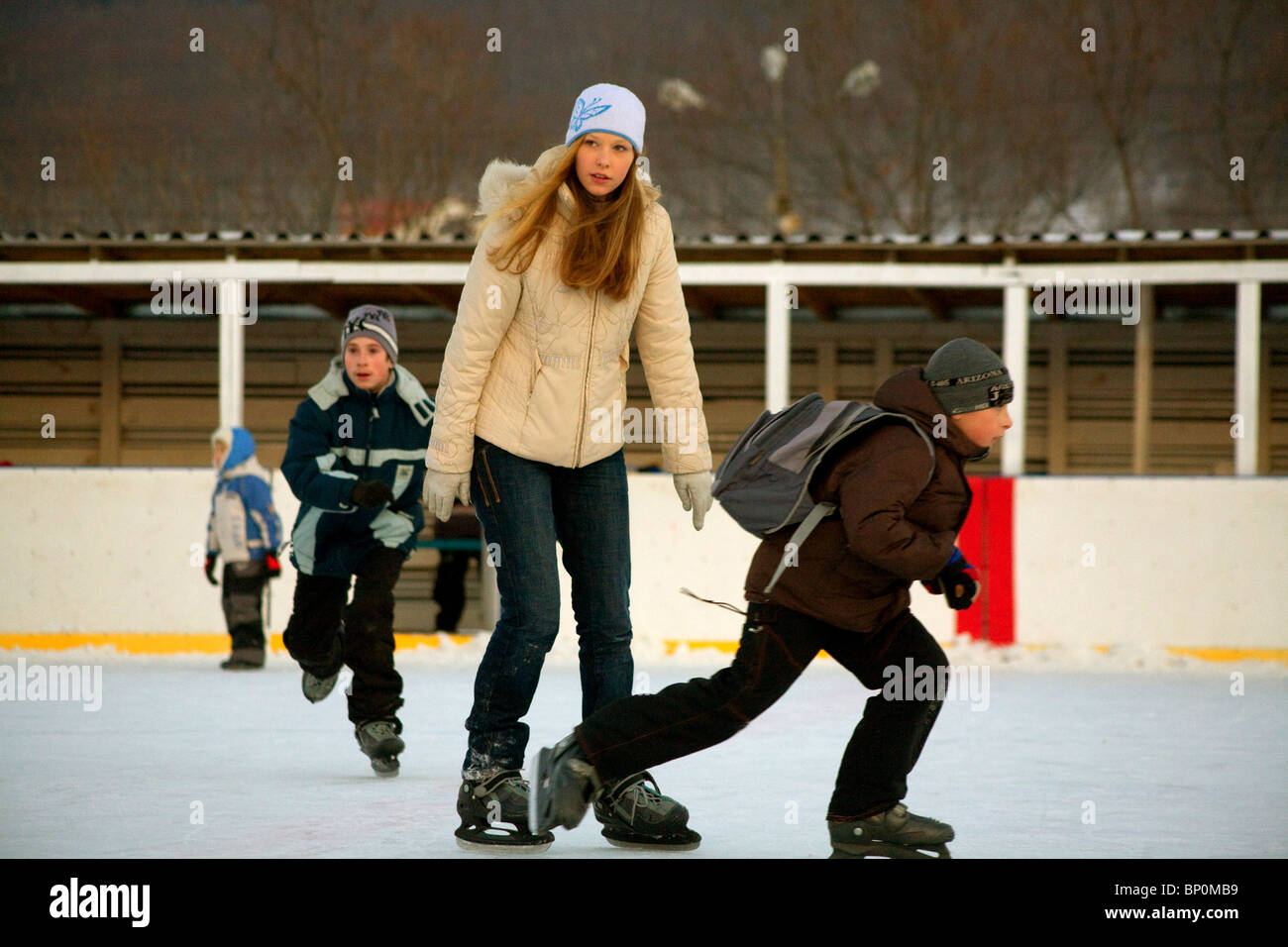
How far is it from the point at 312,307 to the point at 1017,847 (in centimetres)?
1094

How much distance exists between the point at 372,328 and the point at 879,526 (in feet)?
6.79

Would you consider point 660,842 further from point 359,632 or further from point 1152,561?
point 1152,561

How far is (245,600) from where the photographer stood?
8141 millimetres

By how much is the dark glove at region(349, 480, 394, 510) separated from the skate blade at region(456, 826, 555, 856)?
50.3 inches

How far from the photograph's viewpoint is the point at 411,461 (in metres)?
4.45

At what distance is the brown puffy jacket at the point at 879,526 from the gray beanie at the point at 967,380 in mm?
30

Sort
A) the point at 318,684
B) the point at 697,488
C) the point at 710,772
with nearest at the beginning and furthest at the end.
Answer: the point at 697,488 → the point at 710,772 → the point at 318,684

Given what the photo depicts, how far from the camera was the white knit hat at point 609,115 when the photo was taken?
10.3ft

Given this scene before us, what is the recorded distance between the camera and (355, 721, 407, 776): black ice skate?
4.36m

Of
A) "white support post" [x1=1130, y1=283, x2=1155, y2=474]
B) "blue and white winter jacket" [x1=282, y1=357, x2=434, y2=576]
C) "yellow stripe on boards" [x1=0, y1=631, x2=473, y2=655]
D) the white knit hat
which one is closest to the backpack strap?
the white knit hat

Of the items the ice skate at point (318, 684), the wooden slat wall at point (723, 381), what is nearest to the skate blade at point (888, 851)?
the ice skate at point (318, 684)

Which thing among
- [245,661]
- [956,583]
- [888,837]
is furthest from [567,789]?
[245,661]

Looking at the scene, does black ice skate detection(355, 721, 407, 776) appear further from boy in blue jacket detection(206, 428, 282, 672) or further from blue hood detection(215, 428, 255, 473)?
blue hood detection(215, 428, 255, 473)

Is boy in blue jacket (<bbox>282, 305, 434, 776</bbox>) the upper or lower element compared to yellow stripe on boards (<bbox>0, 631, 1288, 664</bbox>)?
upper
